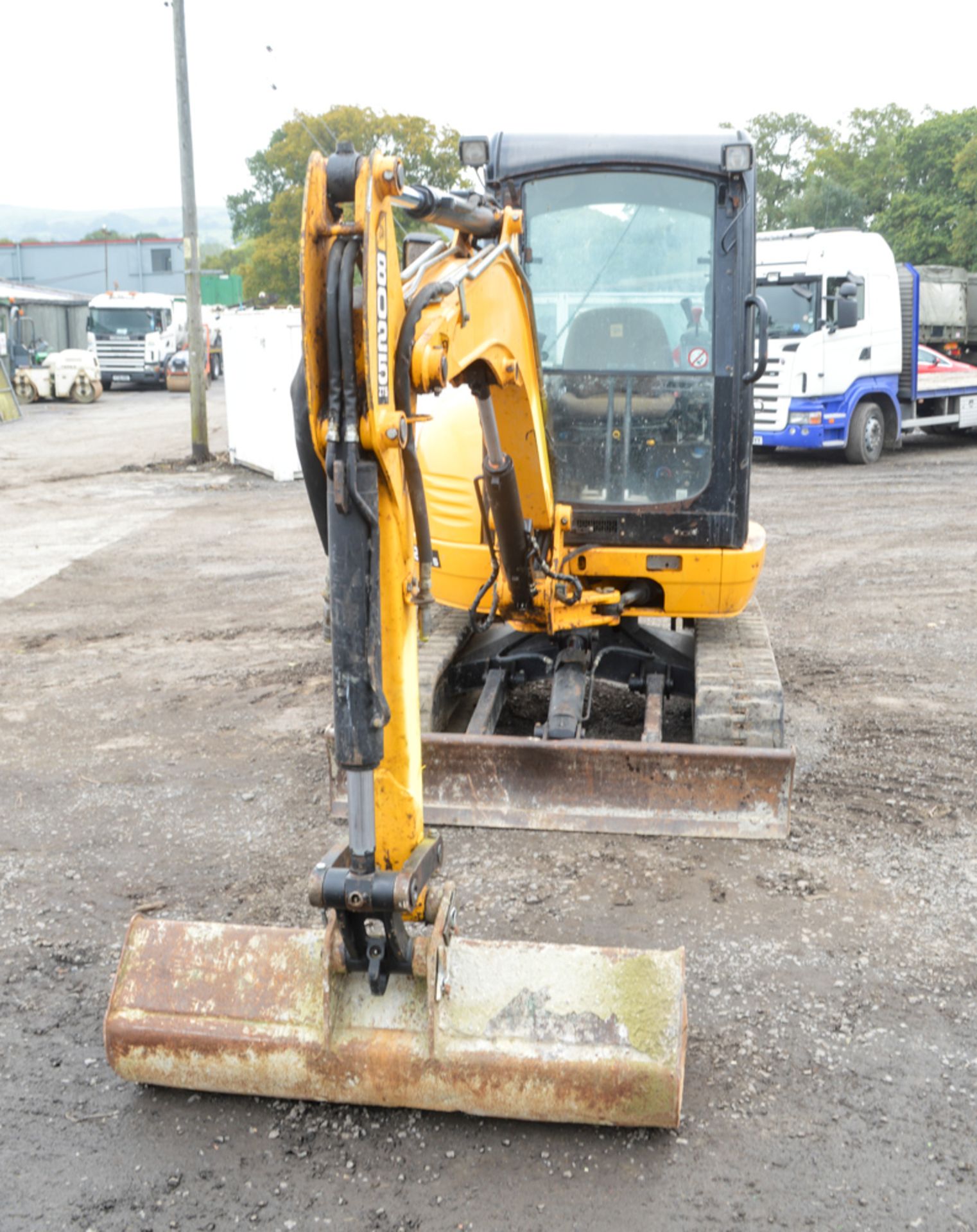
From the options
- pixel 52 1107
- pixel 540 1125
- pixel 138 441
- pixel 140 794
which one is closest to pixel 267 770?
pixel 140 794

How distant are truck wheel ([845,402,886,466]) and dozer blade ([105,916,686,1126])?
14554mm

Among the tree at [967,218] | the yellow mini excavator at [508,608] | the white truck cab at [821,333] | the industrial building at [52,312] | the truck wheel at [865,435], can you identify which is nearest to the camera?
the yellow mini excavator at [508,608]

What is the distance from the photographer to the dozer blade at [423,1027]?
3.34 metres

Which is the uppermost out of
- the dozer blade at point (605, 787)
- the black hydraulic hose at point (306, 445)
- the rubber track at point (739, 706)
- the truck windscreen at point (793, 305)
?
the truck windscreen at point (793, 305)

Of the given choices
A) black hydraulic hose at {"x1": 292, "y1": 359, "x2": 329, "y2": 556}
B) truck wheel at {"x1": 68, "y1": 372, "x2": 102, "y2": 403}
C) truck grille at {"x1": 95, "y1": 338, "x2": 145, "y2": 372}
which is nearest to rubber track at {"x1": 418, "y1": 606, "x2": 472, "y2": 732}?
black hydraulic hose at {"x1": 292, "y1": 359, "x2": 329, "y2": 556}

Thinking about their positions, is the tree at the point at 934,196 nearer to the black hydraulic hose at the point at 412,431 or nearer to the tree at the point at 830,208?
the tree at the point at 830,208

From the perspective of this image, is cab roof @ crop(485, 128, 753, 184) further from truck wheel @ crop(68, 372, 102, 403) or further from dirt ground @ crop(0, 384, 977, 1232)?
truck wheel @ crop(68, 372, 102, 403)

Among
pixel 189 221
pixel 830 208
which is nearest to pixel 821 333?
pixel 189 221

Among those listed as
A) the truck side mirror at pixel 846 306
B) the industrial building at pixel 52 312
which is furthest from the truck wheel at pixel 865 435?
the industrial building at pixel 52 312

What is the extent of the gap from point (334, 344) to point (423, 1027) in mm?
1817

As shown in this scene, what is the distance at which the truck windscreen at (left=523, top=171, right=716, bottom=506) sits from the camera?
18.1 feet

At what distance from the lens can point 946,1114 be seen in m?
3.46

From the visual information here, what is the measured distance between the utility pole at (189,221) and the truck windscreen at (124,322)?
55.1 feet

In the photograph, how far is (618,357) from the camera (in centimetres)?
565
